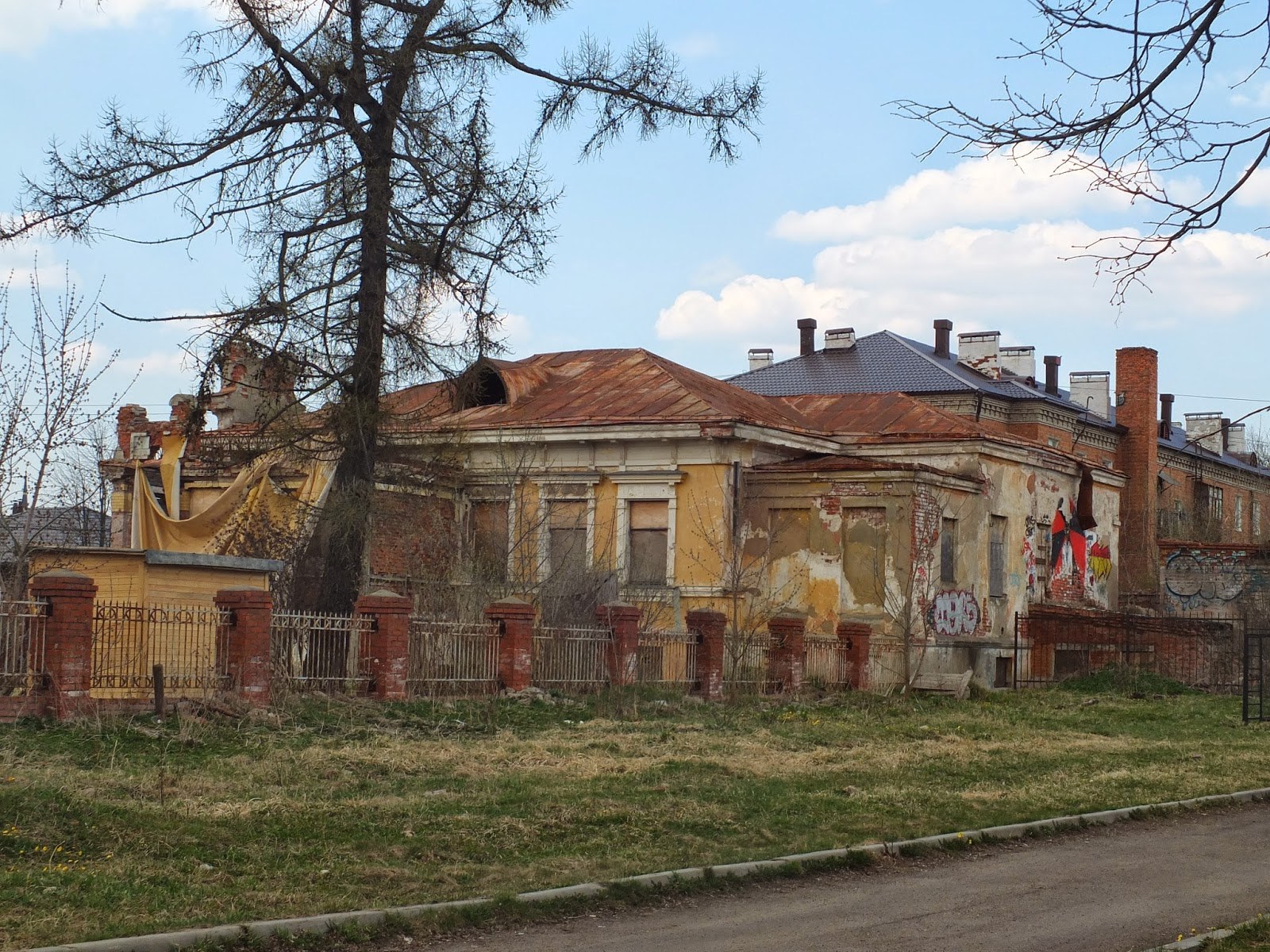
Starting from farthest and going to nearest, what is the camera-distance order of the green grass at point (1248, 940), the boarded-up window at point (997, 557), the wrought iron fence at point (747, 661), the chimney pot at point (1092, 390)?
the chimney pot at point (1092, 390)
the boarded-up window at point (997, 557)
the wrought iron fence at point (747, 661)
the green grass at point (1248, 940)

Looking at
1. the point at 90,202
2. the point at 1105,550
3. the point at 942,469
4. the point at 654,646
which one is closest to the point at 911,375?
the point at 1105,550

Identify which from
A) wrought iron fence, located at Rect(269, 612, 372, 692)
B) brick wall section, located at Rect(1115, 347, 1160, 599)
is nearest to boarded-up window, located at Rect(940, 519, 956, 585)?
wrought iron fence, located at Rect(269, 612, 372, 692)

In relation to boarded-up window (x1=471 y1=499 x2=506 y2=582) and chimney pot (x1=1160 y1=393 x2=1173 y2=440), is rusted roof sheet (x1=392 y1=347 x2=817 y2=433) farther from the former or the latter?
chimney pot (x1=1160 y1=393 x2=1173 y2=440)

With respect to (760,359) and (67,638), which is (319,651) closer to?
(67,638)

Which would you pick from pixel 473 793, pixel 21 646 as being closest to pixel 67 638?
pixel 21 646

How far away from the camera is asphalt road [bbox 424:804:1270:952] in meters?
8.67

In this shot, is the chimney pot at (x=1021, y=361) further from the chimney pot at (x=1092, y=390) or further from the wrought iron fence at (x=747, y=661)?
the wrought iron fence at (x=747, y=661)

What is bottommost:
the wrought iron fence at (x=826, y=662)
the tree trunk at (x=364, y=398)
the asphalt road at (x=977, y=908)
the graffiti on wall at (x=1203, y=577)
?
the asphalt road at (x=977, y=908)

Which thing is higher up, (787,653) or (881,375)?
(881,375)

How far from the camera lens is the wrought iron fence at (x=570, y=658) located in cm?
2369

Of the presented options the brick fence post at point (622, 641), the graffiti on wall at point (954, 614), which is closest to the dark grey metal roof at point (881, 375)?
the graffiti on wall at point (954, 614)

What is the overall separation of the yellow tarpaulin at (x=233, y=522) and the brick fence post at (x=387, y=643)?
18.3 ft

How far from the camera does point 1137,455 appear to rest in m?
60.8

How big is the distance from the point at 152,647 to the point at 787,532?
16.5 metres
